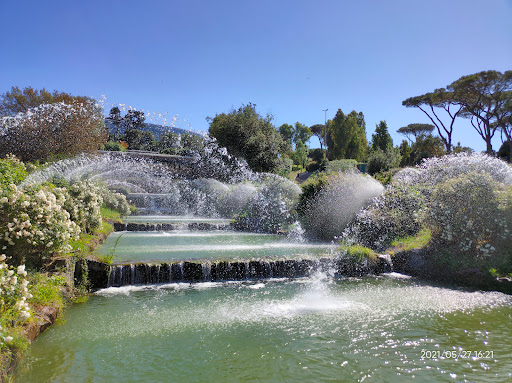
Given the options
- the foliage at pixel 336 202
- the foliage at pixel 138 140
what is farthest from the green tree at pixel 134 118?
the foliage at pixel 336 202

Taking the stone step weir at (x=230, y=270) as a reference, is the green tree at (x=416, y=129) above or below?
above

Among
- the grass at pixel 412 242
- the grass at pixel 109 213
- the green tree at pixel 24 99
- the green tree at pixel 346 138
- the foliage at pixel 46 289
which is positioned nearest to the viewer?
the foliage at pixel 46 289

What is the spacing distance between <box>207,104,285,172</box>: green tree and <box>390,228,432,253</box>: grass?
21.4m

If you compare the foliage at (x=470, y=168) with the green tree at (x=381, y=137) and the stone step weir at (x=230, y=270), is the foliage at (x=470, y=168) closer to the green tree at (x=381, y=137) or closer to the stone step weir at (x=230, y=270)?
the stone step weir at (x=230, y=270)

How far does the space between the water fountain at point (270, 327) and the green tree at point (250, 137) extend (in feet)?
74.7

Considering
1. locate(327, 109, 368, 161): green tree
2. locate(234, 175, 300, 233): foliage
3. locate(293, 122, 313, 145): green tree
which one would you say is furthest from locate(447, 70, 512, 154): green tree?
locate(293, 122, 313, 145): green tree

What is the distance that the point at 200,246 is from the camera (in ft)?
37.4

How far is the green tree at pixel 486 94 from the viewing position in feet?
111

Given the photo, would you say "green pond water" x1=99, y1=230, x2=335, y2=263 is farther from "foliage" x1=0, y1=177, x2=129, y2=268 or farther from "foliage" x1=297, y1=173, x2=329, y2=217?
"foliage" x1=0, y1=177, x2=129, y2=268

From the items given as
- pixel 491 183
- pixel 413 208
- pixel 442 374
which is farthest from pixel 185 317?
pixel 413 208

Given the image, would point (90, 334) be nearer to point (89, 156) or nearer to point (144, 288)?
point (144, 288)

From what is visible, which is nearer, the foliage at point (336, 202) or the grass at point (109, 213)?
the foliage at point (336, 202)

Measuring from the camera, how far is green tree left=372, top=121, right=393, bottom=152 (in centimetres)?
5544

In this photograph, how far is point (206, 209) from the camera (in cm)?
2358
